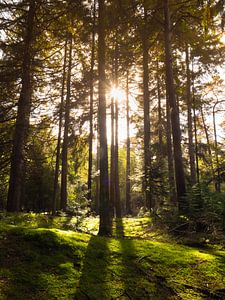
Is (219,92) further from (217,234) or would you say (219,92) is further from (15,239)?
(15,239)

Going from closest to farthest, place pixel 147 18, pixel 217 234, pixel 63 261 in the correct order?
pixel 63 261 < pixel 217 234 < pixel 147 18

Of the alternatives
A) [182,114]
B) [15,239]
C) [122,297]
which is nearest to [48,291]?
[122,297]

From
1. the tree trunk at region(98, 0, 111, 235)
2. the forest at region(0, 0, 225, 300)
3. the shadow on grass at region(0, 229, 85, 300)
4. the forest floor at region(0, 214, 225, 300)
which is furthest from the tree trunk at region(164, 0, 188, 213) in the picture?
the shadow on grass at region(0, 229, 85, 300)

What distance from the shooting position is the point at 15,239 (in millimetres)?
3574

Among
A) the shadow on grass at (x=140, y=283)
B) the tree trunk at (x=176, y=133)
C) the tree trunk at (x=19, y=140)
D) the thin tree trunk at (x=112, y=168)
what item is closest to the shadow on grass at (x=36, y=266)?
the shadow on grass at (x=140, y=283)

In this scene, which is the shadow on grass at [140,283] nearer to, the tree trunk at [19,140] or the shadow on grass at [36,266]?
the shadow on grass at [36,266]

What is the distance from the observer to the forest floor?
270 centimetres

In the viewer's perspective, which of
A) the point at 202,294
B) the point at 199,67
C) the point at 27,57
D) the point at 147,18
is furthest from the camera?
the point at 199,67

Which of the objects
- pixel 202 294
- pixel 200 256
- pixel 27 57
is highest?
pixel 27 57

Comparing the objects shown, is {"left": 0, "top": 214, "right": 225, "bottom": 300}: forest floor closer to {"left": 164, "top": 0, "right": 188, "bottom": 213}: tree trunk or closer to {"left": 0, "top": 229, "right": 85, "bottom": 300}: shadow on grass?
{"left": 0, "top": 229, "right": 85, "bottom": 300}: shadow on grass

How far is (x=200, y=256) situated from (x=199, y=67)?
1683 cm

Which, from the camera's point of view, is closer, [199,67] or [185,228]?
[185,228]

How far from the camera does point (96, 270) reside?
321cm

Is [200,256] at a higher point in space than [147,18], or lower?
lower
